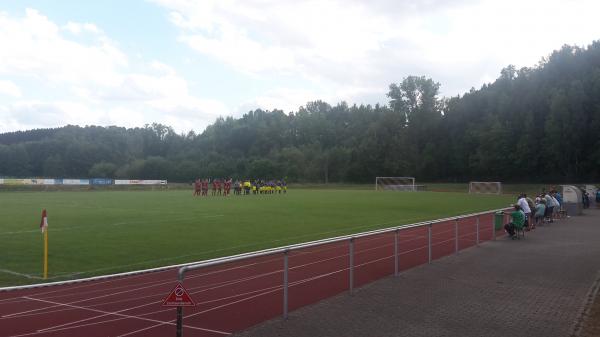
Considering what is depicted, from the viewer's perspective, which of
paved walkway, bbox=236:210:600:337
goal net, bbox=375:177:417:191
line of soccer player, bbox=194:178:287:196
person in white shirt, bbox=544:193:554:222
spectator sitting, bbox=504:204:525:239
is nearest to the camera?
paved walkway, bbox=236:210:600:337

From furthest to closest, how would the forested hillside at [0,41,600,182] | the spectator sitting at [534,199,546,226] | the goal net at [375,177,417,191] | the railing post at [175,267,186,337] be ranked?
the goal net at [375,177,417,191] → the forested hillside at [0,41,600,182] → the spectator sitting at [534,199,546,226] → the railing post at [175,267,186,337]

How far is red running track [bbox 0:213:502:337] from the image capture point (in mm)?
7418

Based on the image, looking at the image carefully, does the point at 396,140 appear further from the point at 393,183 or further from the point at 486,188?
the point at 486,188

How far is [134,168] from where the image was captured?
110562 millimetres

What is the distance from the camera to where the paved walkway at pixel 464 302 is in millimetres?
7363

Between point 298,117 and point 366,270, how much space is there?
126 m

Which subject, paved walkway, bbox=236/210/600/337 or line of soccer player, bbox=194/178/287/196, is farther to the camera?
line of soccer player, bbox=194/178/287/196

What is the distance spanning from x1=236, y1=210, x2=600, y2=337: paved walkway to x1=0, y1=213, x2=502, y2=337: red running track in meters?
0.70

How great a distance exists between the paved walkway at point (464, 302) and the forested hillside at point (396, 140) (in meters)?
66.9

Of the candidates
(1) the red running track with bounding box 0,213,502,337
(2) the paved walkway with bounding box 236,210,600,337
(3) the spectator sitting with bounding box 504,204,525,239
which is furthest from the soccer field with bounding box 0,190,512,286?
(2) the paved walkway with bounding box 236,210,600,337

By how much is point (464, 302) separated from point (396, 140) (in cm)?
8872

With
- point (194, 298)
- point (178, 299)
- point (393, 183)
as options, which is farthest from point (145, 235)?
point (393, 183)

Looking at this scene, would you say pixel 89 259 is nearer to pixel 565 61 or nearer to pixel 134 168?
pixel 565 61

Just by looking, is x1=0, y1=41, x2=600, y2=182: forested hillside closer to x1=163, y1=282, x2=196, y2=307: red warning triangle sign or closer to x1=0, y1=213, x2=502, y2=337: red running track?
x1=0, y1=213, x2=502, y2=337: red running track
